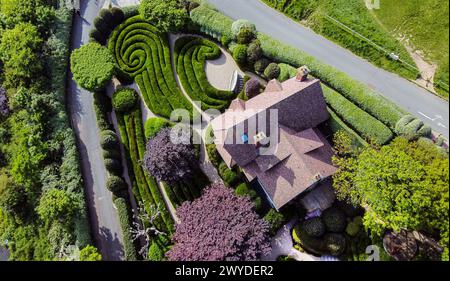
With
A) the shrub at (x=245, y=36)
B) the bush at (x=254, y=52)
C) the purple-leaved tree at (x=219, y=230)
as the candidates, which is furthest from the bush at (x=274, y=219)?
the shrub at (x=245, y=36)

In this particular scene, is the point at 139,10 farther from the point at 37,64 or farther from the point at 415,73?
the point at 415,73

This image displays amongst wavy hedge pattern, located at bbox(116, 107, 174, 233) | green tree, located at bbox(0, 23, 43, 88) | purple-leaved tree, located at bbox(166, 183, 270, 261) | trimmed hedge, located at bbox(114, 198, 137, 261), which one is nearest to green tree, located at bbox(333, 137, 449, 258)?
purple-leaved tree, located at bbox(166, 183, 270, 261)

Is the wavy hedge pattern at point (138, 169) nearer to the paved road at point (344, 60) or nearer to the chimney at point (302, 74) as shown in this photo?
the paved road at point (344, 60)

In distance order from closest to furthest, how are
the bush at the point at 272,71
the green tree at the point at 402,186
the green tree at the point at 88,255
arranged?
the green tree at the point at 402,186
the green tree at the point at 88,255
the bush at the point at 272,71

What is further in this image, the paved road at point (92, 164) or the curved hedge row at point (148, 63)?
the curved hedge row at point (148, 63)

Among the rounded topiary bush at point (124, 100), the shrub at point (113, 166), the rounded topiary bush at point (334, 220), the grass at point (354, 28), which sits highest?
the grass at point (354, 28)

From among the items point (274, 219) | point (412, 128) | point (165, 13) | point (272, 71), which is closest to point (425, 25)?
point (412, 128)

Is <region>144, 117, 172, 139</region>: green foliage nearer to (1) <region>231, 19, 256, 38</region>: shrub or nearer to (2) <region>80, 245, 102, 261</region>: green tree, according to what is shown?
(1) <region>231, 19, 256, 38</region>: shrub
